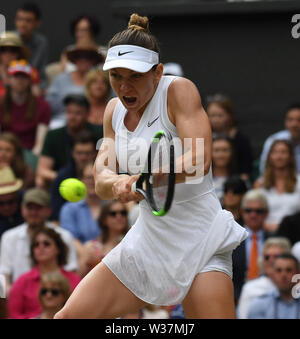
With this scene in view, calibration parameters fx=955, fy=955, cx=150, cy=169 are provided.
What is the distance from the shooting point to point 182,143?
455 cm

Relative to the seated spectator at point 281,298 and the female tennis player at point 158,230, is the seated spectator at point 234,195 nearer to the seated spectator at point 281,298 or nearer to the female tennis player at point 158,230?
the seated spectator at point 281,298

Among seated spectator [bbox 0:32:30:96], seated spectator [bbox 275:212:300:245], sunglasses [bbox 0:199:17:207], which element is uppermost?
seated spectator [bbox 0:32:30:96]

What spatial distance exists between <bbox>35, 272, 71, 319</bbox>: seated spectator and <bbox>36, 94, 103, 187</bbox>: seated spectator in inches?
77.4

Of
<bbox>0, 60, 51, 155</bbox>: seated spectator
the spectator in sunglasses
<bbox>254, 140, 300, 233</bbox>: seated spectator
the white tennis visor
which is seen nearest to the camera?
the white tennis visor

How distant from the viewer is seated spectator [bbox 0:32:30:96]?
9.79 m

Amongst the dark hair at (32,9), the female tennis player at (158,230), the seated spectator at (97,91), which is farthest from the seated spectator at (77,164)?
the female tennis player at (158,230)

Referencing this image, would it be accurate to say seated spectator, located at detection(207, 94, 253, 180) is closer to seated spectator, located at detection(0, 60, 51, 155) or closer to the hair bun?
seated spectator, located at detection(0, 60, 51, 155)

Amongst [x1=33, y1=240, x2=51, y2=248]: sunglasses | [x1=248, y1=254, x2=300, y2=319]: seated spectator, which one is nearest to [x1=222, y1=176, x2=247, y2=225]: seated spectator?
[x1=248, y1=254, x2=300, y2=319]: seated spectator

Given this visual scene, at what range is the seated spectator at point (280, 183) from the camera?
7.96 meters

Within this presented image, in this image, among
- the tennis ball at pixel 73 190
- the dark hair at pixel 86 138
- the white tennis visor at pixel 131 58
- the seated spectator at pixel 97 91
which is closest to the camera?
the white tennis visor at pixel 131 58
